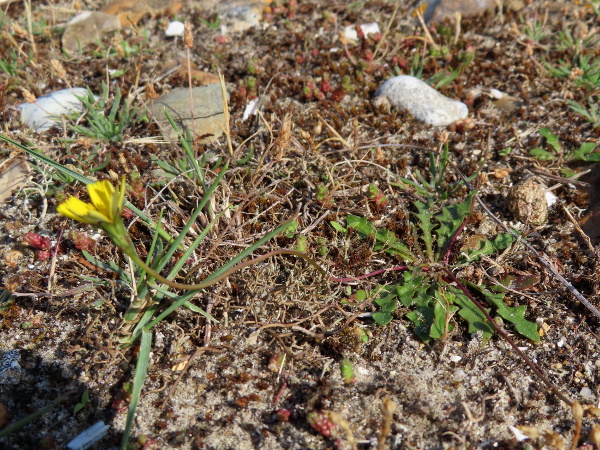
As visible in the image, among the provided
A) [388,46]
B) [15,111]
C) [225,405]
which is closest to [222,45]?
[388,46]

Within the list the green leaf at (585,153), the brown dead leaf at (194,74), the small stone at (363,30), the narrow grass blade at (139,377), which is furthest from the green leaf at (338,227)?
the small stone at (363,30)

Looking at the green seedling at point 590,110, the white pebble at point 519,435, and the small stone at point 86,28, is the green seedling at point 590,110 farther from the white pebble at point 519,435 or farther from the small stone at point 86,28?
the small stone at point 86,28

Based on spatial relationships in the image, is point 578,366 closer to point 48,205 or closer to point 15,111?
point 48,205

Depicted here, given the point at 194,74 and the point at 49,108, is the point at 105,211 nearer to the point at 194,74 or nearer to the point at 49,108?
the point at 49,108

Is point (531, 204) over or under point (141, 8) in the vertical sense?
under

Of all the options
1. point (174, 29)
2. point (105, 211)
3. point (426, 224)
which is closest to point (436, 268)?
point (426, 224)

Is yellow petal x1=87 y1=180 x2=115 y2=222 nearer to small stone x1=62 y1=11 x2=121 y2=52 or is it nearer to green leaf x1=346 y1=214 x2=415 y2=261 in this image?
green leaf x1=346 y1=214 x2=415 y2=261
